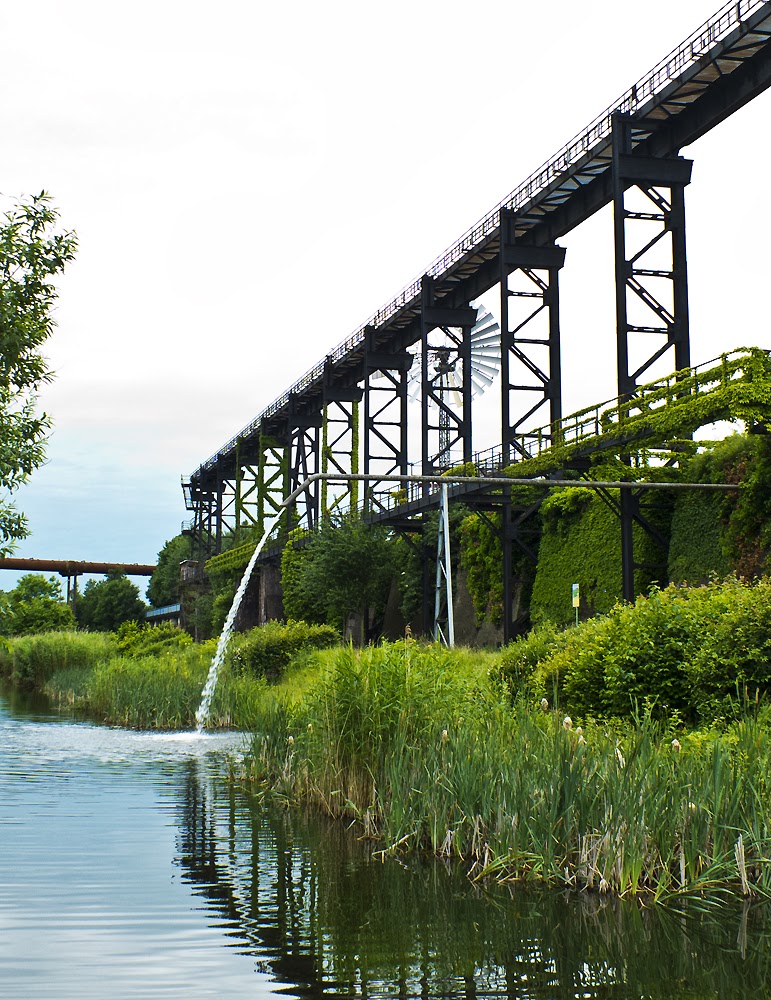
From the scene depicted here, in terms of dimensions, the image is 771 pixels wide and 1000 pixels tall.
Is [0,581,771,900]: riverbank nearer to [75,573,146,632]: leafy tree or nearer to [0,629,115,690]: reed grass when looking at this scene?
[0,629,115,690]: reed grass

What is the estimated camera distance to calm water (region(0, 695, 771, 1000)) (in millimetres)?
6672

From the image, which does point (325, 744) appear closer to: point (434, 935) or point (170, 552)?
point (434, 935)

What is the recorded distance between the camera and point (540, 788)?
9062 millimetres

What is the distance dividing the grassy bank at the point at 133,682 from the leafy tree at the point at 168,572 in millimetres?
52379

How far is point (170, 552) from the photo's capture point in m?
103

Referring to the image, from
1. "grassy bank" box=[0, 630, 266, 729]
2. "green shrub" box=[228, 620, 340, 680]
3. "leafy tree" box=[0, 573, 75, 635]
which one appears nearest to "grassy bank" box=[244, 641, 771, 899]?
"grassy bank" box=[0, 630, 266, 729]

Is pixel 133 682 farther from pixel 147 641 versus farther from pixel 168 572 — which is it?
pixel 168 572

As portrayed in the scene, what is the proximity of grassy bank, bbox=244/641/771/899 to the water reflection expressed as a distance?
312 mm

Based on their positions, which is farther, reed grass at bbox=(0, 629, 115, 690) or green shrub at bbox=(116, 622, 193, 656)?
green shrub at bbox=(116, 622, 193, 656)

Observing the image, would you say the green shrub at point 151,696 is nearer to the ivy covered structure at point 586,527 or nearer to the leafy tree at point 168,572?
the ivy covered structure at point 586,527

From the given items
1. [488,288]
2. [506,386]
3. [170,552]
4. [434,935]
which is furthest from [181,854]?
[170,552]

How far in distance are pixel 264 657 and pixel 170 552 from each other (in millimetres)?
72596

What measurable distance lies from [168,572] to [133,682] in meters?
76.2

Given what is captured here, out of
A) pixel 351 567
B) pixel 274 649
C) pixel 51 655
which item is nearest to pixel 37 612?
pixel 51 655
